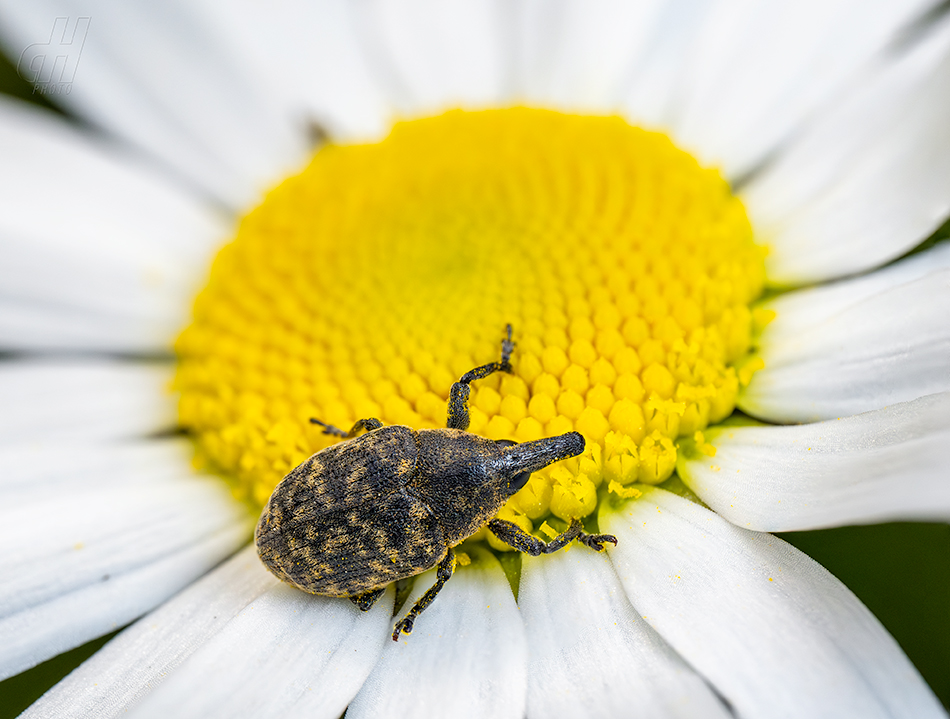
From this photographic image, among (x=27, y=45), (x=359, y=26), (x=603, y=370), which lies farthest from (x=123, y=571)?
(x=359, y=26)

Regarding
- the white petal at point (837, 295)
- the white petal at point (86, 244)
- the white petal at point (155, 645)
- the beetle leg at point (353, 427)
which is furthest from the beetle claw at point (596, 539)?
the white petal at point (86, 244)

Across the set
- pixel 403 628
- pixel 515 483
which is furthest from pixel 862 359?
pixel 403 628

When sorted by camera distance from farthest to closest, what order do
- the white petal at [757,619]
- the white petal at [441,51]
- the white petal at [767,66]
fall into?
the white petal at [441,51]
the white petal at [767,66]
the white petal at [757,619]

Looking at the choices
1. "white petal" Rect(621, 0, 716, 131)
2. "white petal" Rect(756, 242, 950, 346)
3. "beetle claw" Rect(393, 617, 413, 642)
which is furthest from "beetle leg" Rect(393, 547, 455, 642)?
"white petal" Rect(621, 0, 716, 131)

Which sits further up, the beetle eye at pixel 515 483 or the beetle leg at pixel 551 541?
the beetle eye at pixel 515 483

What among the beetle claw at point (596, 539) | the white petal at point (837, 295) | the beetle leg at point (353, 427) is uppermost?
the white petal at point (837, 295)

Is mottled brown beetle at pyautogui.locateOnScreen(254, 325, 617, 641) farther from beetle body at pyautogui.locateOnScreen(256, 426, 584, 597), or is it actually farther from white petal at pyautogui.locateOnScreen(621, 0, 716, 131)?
white petal at pyautogui.locateOnScreen(621, 0, 716, 131)

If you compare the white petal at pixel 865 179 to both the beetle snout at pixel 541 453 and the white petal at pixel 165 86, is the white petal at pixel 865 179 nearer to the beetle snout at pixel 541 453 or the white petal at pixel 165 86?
the beetle snout at pixel 541 453

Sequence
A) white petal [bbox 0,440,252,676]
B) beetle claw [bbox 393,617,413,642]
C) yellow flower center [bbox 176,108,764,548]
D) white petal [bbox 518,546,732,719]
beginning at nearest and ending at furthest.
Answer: white petal [bbox 518,546,732,719], beetle claw [bbox 393,617,413,642], yellow flower center [bbox 176,108,764,548], white petal [bbox 0,440,252,676]
